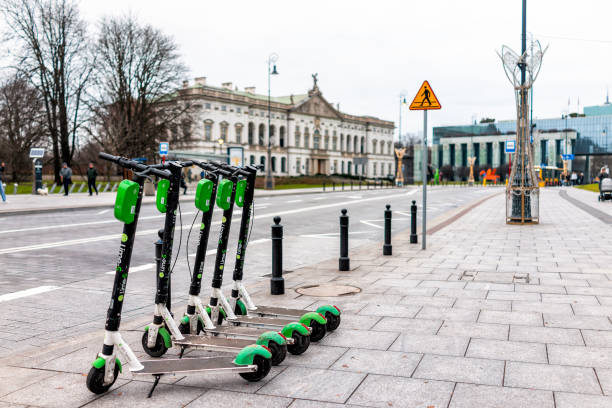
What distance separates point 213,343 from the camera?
159 inches

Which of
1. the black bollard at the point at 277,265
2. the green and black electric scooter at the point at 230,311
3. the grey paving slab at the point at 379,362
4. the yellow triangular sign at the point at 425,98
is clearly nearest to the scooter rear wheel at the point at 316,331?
the green and black electric scooter at the point at 230,311

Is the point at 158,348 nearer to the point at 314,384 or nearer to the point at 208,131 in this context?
the point at 314,384

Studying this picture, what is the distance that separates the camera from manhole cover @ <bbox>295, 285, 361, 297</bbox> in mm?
6469

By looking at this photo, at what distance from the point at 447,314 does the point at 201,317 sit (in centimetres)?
239

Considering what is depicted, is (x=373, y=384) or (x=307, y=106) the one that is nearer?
(x=373, y=384)

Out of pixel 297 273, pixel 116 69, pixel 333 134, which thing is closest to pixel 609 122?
pixel 333 134

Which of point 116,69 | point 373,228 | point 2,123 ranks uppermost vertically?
point 116,69

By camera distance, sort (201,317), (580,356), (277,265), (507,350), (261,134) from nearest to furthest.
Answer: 1. (580,356)
2. (507,350)
3. (201,317)
4. (277,265)
5. (261,134)

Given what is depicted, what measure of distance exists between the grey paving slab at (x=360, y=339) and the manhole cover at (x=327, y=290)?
1526 millimetres

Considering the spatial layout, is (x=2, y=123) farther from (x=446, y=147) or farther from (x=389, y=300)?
(x=446, y=147)

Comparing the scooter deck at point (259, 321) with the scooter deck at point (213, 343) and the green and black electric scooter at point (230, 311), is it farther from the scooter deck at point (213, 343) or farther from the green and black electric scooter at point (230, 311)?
the scooter deck at point (213, 343)

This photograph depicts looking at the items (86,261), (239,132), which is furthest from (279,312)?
(239,132)

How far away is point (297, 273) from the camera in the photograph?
7984mm

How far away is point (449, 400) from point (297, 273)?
4.73 meters
